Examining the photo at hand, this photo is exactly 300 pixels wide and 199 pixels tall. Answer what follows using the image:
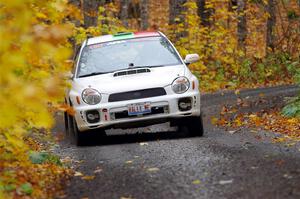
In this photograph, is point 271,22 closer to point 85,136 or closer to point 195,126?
point 195,126

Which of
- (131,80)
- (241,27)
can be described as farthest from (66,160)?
(241,27)

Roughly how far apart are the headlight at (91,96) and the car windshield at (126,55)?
2.44ft

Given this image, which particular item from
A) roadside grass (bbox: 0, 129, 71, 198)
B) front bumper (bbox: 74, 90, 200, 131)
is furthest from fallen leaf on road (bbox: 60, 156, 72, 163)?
front bumper (bbox: 74, 90, 200, 131)

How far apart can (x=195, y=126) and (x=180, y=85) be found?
809 mm

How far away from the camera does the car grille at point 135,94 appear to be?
35.8 feet

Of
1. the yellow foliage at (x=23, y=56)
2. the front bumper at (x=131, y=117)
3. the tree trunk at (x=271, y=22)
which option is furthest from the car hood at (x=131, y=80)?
the tree trunk at (x=271, y=22)

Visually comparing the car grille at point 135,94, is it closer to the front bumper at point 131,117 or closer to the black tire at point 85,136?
the front bumper at point 131,117

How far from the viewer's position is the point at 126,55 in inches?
477

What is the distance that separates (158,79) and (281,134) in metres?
2.08

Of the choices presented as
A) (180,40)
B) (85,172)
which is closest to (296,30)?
(180,40)

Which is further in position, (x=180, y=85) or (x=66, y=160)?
(x=180, y=85)

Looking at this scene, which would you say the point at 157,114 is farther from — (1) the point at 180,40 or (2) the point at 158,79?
(1) the point at 180,40

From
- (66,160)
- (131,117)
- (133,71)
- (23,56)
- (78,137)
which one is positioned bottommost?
(78,137)

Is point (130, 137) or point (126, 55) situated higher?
point (126, 55)
